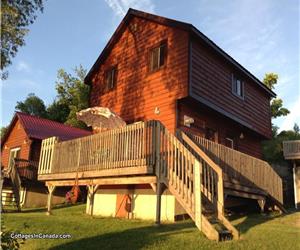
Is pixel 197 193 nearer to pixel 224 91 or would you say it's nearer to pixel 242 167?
pixel 242 167

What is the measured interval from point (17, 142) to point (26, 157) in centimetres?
254

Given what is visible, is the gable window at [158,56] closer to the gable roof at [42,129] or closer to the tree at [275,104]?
the gable roof at [42,129]

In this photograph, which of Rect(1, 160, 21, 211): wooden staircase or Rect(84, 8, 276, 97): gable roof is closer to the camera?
Rect(84, 8, 276, 97): gable roof

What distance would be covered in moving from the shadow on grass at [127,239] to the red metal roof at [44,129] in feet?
51.9

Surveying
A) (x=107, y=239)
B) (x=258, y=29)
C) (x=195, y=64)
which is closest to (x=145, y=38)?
(x=195, y=64)

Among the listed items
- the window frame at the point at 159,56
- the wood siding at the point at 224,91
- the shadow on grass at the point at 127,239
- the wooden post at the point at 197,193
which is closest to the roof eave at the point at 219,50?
the wood siding at the point at 224,91

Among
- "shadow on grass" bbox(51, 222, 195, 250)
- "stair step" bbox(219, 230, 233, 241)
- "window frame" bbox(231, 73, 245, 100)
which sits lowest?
"shadow on grass" bbox(51, 222, 195, 250)

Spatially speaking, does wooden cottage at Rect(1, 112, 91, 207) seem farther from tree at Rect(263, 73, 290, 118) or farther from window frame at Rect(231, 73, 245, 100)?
tree at Rect(263, 73, 290, 118)

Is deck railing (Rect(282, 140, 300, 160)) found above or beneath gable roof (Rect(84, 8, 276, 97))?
beneath

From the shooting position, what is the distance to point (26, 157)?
2233 cm

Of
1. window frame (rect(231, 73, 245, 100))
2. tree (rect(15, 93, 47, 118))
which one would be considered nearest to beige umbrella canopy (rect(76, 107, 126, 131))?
window frame (rect(231, 73, 245, 100))

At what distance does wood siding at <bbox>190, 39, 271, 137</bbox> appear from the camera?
13414 millimetres

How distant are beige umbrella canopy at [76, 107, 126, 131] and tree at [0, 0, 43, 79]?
4076mm

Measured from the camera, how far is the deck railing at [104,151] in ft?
30.0
